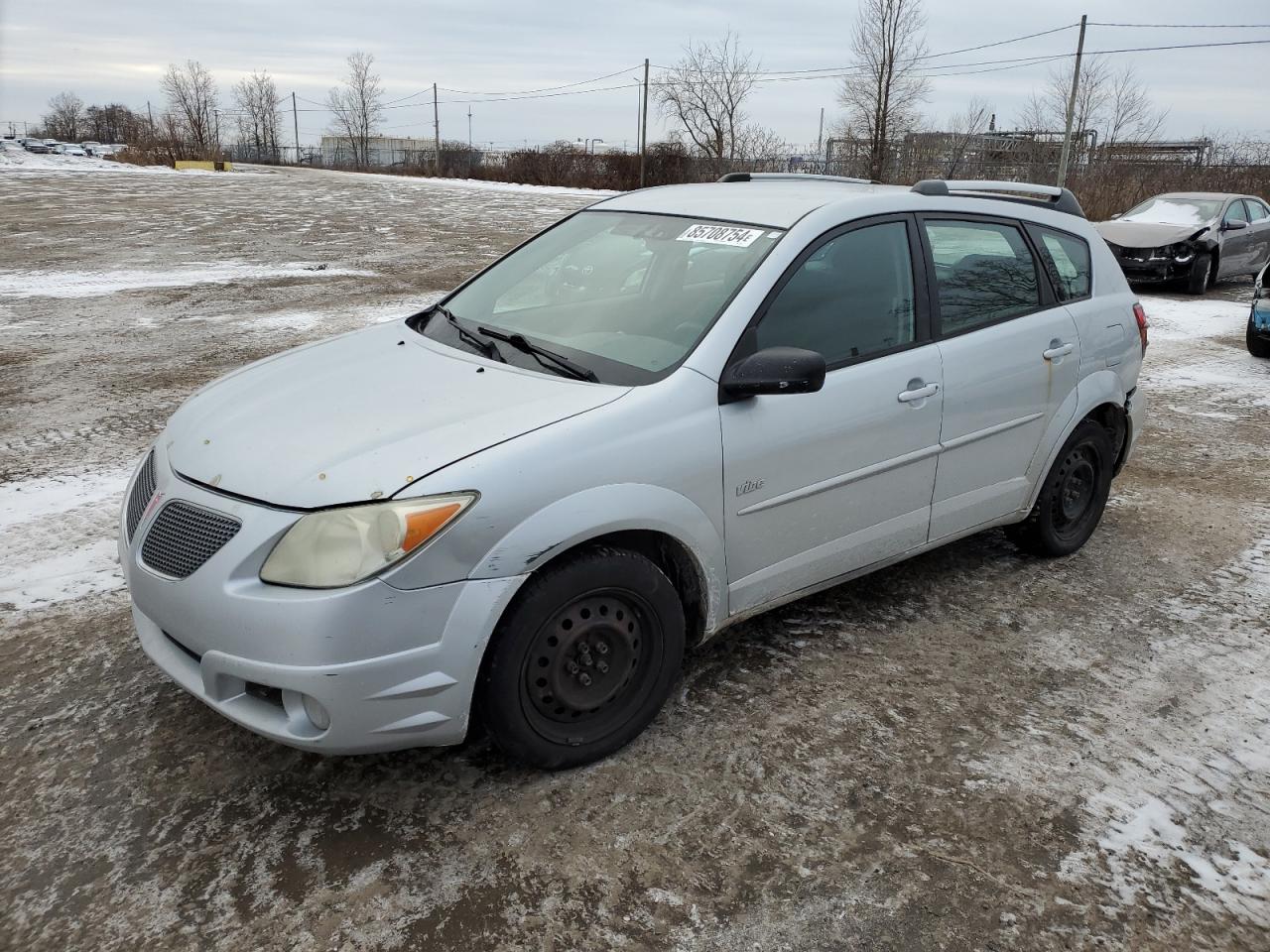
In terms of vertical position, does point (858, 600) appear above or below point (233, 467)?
below

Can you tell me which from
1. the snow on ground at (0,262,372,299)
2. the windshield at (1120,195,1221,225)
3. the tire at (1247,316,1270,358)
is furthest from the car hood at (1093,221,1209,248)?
the snow on ground at (0,262,372,299)

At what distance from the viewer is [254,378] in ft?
11.2

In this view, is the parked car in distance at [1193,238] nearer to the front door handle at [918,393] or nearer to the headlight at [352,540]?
the front door handle at [918,393]

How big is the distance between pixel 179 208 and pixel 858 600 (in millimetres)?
22017

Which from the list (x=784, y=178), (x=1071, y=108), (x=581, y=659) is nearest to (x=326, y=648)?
(x=581, y=659)

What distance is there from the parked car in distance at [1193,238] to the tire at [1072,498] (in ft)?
34.5

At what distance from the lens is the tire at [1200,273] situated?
13797 millimetres

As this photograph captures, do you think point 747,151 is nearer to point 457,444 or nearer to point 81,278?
point 81,278

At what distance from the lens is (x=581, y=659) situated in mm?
2809

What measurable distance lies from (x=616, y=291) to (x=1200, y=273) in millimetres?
13333

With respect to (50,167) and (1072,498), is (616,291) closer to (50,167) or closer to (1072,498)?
(1072,498)

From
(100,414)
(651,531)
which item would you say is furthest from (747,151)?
(651,531)

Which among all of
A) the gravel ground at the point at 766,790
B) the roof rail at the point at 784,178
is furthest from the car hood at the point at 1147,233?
the roof rail at the point at 784,178

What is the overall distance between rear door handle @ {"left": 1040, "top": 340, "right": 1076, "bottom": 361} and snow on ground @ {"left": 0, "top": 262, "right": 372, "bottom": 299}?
34.3ft
